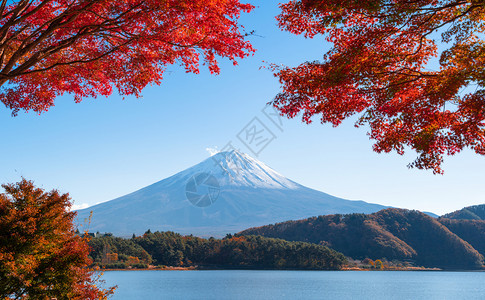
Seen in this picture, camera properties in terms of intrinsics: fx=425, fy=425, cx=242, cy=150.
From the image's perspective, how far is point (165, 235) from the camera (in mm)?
75750

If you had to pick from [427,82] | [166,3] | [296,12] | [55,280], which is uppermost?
[296,12]

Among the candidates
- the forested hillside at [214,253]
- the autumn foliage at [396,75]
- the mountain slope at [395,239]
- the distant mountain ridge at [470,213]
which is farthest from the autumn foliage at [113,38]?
the distant mountain ridge at [470,213]

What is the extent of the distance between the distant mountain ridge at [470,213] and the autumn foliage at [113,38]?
11568cm

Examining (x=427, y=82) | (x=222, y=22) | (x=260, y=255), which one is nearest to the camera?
(x=222, y=22)

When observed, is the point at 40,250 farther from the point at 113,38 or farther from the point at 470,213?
the point at 470,213

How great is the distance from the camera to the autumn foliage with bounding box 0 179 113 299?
7.35m

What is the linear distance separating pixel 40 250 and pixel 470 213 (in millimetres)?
124437

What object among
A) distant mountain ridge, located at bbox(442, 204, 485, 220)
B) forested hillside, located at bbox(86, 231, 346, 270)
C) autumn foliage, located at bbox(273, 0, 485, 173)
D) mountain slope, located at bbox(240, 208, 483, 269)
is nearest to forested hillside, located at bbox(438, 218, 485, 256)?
mountain slope, located at bbox(240, 208, 483, 269)

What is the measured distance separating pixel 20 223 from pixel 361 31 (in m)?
6.53

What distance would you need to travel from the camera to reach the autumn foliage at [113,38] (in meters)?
5.52

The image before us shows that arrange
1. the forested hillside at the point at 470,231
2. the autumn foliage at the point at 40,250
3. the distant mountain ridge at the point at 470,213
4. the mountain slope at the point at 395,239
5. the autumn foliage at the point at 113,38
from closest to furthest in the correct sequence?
the autumn foliage at the point at 113,38, the autumn foliage at the point at 40,250, the mountain slope at the point at 395,239, the forested hillside at the point at 470,231, the distant mountain ridge at the point at 470,213

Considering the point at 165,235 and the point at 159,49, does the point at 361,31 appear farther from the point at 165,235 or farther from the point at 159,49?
the point at 165,235

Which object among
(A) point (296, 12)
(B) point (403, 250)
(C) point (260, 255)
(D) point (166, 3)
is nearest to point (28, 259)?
(D) point (166, 3)

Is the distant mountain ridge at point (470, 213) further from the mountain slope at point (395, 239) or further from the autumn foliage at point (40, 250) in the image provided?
the autumn foliage at point (40, 250)
